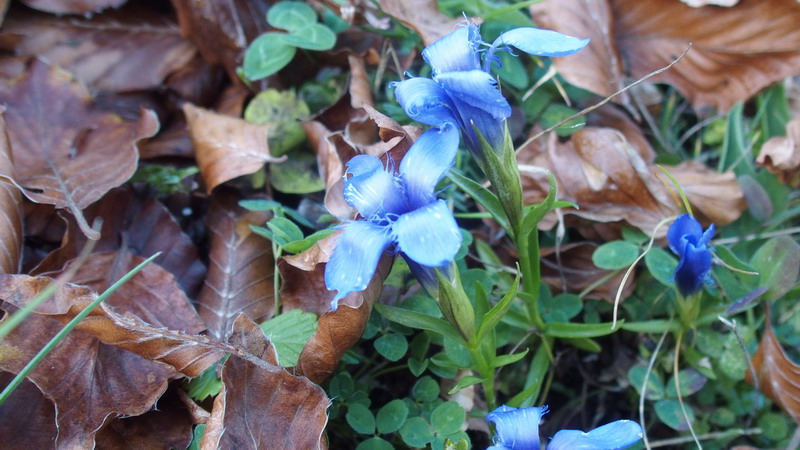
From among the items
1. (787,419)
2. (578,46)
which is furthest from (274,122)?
(787,419)

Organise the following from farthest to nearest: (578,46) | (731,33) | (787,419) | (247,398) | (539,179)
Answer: (731,33)
(539,179)
(787,419)
(247,398)
(578,46)

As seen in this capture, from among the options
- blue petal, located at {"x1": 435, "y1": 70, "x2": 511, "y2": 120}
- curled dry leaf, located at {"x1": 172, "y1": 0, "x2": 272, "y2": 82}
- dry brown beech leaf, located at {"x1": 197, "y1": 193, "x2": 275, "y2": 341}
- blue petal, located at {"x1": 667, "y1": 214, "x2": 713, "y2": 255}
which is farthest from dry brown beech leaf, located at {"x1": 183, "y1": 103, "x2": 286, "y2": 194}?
blue petal, located at {"x1": 667, "y1": 214, "x2": 713, "y2": 255}

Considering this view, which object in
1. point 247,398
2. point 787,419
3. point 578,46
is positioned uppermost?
point 578,46

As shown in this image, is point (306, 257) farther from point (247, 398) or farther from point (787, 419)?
point (787, 419)

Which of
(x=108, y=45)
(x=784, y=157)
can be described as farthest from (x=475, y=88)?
(x=108, y=45)

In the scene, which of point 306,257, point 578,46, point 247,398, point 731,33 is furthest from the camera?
point 731,33
